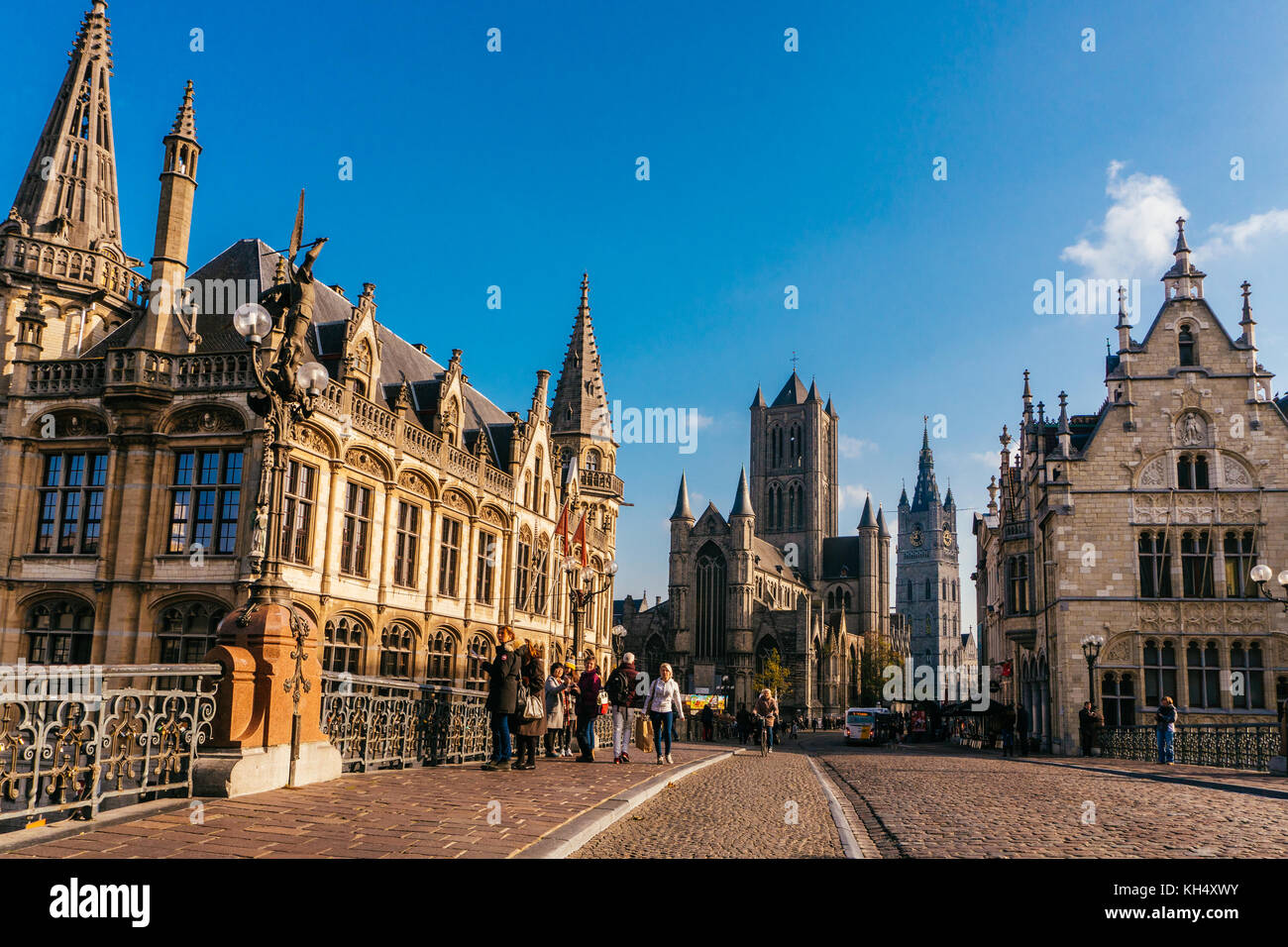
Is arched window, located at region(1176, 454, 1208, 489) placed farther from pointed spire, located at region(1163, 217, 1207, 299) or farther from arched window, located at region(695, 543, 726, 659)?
arched window, located at region(695, 543, 726, 659)

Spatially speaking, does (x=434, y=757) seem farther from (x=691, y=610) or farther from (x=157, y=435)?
(x=691, y=610)

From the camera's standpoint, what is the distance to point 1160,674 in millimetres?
32031

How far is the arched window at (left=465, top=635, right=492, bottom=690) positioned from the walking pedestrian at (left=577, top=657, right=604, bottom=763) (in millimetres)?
15915

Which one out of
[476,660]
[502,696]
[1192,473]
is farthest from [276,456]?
[1192,473]

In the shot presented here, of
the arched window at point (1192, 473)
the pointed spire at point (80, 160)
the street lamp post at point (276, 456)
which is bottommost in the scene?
the street lamp post at point (276, 456)

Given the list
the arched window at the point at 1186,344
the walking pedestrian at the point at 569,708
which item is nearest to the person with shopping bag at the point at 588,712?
the walking pedestrian at the point at 569,708

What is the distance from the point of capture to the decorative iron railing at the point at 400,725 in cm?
1191

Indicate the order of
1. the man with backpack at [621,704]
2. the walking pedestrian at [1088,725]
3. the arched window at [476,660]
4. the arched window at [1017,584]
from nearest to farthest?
the man with backpack at [621,704], the walking pedestrian at [1088,725], the arched window at [476,660], the arched window at [1017,584]

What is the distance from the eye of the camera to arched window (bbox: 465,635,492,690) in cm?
3306

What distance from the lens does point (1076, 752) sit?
31344 millimetres

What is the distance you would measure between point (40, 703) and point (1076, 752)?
103 feet

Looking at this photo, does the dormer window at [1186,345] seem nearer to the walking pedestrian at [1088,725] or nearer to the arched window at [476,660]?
the walking pedestrian at [1088,725]

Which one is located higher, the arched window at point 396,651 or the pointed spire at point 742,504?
the pointed spire at point 742,504
